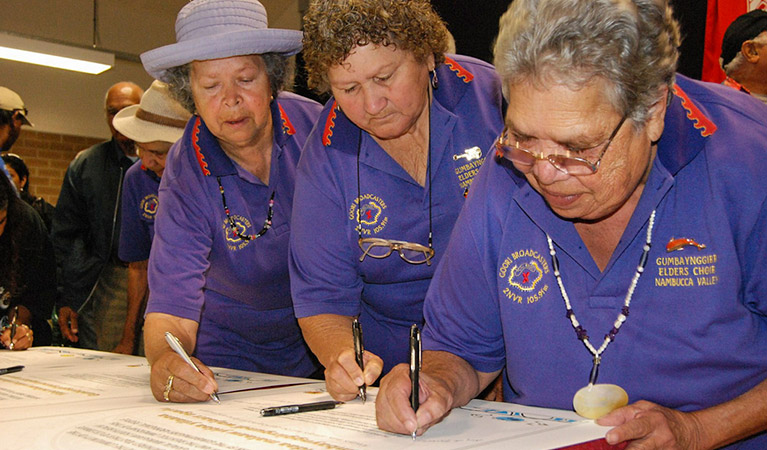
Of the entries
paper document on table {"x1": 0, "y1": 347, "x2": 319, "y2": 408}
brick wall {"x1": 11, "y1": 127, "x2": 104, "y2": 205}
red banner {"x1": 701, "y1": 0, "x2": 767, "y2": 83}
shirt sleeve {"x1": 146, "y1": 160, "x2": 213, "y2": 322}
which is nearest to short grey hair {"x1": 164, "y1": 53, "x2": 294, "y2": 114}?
shirt sleeve {"x1": 146, "y1": 160, "x2": 213, "y2": 322}

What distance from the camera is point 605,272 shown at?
1.42 metres

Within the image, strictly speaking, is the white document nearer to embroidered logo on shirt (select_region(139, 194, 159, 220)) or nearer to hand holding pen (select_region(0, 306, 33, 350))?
hand holding pen (select_region(0, 306, 33, 350))

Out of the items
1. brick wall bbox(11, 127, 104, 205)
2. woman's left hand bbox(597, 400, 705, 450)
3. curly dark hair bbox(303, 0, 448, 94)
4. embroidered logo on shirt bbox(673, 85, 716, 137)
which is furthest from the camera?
brick wall bbox(11, 127, 104, 205)

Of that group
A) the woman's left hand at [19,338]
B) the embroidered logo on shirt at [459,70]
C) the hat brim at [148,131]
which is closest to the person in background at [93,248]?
the hat brim at [148,131]

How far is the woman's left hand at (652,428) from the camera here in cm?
113

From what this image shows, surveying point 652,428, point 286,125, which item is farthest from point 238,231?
point 652,428

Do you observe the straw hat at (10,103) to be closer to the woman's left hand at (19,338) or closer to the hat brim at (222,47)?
the woman's left hand at (19,338)

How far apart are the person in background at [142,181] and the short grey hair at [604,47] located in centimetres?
233

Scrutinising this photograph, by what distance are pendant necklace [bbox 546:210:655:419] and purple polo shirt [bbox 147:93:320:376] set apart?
1163mm

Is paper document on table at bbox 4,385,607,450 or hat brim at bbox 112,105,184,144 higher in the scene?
hat brim at bbox 112,105,184,144

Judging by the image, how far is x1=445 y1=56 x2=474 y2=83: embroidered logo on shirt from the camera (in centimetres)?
208

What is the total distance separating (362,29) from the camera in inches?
69.5

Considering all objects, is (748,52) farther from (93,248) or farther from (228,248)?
(93,248)

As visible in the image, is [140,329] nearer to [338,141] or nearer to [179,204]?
[179,204]
